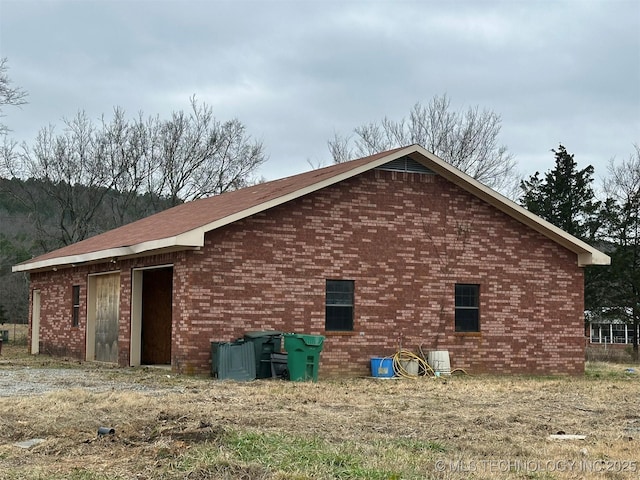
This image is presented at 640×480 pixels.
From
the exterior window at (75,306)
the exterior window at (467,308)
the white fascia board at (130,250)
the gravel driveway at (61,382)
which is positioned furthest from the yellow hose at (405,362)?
the exterior window at (75,306)

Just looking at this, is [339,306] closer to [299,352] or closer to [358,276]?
[358,276]

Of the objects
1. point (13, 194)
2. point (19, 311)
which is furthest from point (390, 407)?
point (19, 311)

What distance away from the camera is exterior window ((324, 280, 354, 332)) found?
73.9ft

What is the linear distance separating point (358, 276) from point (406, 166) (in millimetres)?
3279

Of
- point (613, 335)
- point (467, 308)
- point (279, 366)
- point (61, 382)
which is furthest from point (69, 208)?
point (613, 335)

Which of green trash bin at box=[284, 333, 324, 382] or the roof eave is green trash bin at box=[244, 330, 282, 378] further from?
the roof eave

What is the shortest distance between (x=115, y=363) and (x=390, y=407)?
38.0ft

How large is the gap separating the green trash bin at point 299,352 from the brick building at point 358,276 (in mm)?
1463

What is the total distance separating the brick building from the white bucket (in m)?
0.35

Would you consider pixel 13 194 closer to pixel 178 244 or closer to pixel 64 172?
pixel 64 172

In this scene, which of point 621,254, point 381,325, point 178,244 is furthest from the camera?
point 621,254

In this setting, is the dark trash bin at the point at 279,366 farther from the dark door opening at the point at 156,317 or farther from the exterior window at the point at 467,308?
the exterior window at the point at 467,308

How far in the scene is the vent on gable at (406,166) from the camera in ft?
77.2

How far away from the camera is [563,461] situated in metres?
9.91
